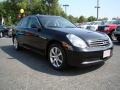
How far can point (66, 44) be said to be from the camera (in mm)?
5406

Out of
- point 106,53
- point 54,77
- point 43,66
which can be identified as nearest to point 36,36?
point 43,66

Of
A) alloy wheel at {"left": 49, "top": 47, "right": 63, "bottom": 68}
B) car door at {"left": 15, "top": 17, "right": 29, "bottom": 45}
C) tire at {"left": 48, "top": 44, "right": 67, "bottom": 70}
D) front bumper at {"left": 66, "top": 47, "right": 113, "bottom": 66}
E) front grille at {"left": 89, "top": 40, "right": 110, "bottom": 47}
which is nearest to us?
front bumper at {"left": 66, "top": 47, "right": 113, "bottom": 66}

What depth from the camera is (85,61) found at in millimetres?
5289

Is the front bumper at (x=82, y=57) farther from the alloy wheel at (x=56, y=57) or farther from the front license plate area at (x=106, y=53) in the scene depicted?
the alloy wheel at (x=56, y=57)

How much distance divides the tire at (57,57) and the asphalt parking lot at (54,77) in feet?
0.51

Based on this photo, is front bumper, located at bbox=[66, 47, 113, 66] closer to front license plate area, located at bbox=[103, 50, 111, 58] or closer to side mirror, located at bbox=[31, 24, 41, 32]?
front license plate area, located at bbox=[103, 50, 111, 58]

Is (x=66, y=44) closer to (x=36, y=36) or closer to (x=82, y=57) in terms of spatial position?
(x=82, y=57)

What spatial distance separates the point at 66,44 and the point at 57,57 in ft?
1.93

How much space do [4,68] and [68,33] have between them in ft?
6.64

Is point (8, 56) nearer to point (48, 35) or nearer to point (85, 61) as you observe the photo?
point (48, 35)

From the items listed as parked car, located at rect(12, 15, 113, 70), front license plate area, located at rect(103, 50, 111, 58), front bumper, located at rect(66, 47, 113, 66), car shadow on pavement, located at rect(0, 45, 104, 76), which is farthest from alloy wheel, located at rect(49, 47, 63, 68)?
front license plate area, located at rect(103, 50, 111, 58)

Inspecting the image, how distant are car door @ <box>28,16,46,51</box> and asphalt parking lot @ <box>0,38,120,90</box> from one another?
1.79 ft

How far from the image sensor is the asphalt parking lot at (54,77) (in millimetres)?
4543

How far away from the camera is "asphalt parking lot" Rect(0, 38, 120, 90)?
14.9 ft
